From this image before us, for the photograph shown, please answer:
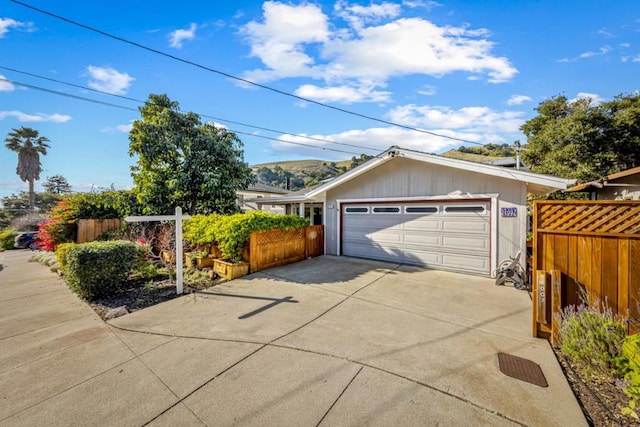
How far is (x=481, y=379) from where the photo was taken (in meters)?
2.75

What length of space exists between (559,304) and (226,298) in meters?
5.53

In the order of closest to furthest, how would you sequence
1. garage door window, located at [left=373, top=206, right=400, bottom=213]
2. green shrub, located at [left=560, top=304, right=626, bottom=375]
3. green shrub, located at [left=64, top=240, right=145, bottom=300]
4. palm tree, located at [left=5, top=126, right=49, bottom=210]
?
1. green shrub, located at [left=560, top=304, right=626, bottom=375]
2. green shrub, located at [left=64, top=240, right=145, bottom=300]
3. garage door window, located at [left=373, top=206, right=400, bottom=213]
4. palm tree, located at [left=5, top=126, right=49, bottom=210]

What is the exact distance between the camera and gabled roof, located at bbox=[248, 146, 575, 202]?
5.91 metres

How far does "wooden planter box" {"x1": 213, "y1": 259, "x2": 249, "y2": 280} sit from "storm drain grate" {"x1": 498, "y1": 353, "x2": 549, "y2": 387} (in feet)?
19.1

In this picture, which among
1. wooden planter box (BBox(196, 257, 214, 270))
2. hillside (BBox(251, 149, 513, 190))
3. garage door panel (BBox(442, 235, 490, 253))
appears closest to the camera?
garage door panel (BBox(442, 235, 490, 253))

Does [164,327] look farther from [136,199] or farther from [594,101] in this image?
[594,101]

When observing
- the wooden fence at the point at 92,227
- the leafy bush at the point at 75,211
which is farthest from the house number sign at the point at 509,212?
the wooden fence at the point at 92,227

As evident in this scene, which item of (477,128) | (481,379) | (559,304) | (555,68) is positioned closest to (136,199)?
(481,379)

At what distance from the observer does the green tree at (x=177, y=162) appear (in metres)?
9.59

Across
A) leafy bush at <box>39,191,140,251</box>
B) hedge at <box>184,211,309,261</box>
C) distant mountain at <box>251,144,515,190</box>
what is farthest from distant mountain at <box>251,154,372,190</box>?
hedge at <box>184,211,309,261</box>

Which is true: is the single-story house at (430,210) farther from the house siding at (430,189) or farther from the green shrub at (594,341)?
the green shrub at (594,341)

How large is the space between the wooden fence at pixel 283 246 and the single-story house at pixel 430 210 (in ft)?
1.97

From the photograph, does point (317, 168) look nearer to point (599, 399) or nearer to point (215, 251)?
A: point (215, 251)

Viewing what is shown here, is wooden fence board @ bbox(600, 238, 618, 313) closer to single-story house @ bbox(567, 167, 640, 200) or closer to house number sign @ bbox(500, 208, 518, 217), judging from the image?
house number sign @ bbox(500, 208, 518, 217)
